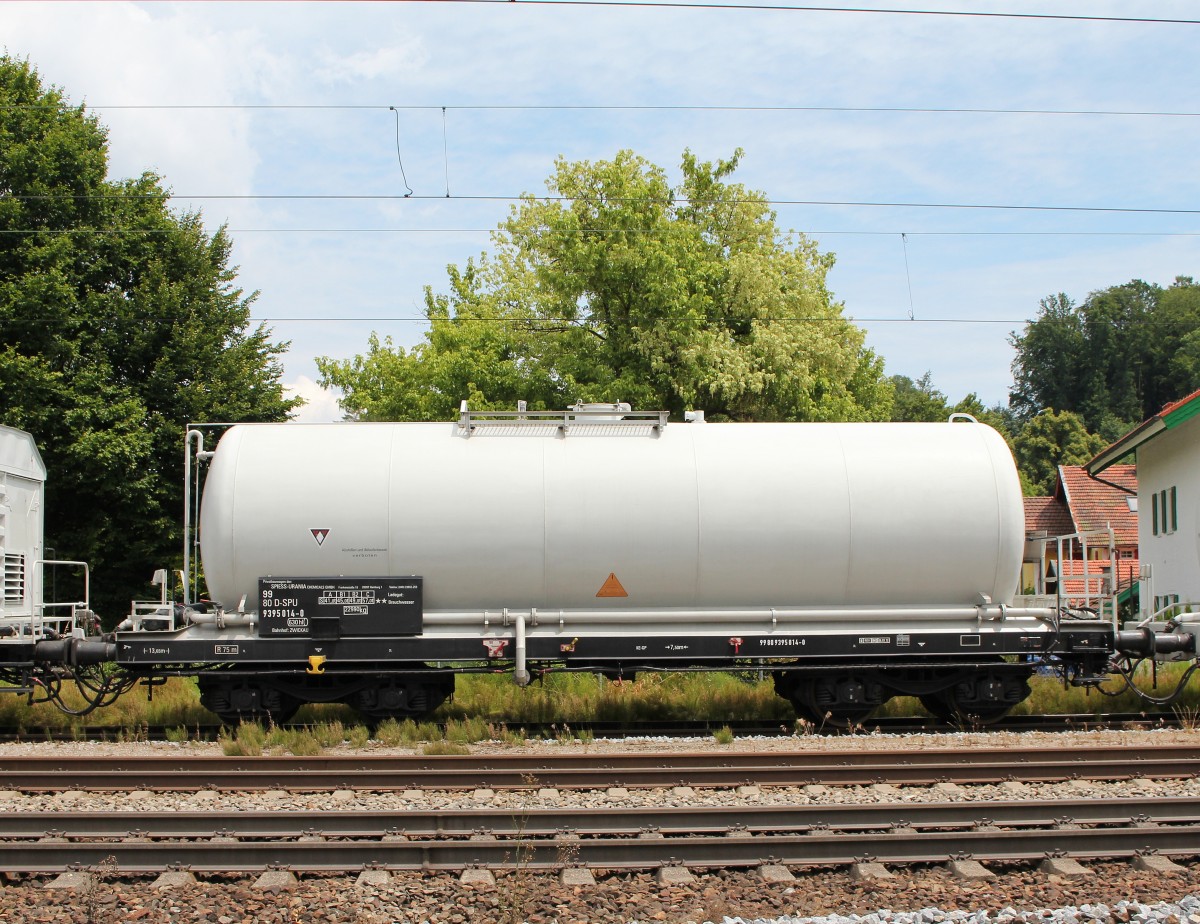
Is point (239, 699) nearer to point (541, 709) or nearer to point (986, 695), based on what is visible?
point (541, 709)

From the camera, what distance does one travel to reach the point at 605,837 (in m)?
7.81

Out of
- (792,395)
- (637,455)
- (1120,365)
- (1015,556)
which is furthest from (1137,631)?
(1120,365)

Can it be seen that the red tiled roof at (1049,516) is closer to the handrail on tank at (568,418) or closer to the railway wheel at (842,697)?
the railway wheel at (842,697)

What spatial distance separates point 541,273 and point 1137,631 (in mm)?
17704

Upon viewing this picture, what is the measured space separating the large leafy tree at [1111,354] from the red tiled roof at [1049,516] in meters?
53.7

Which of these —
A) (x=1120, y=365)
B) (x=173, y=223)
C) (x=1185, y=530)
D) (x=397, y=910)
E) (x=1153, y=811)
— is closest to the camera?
(x=397, y=910)

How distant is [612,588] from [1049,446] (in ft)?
254

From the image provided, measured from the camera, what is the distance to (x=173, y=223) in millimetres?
26016

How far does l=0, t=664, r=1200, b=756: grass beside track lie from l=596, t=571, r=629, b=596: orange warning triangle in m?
1.70

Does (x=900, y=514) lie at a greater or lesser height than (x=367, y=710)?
greater

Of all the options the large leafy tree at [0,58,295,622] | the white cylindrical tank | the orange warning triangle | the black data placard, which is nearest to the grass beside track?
the black data placard

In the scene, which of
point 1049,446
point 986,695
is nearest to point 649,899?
point 986,695

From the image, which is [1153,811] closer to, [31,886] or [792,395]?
[31,886]

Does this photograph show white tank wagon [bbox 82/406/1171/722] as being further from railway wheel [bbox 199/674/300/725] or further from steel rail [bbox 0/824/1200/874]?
steel rail [bbox 0/824/1200/874]
